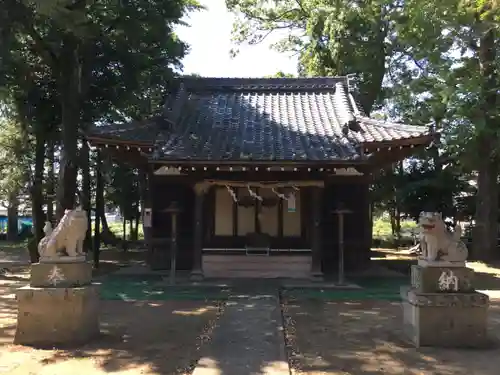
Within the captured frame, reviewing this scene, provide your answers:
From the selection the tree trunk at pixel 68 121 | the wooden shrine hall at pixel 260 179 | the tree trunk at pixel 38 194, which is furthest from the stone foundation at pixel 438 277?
the tree trunk at pixel 38 194

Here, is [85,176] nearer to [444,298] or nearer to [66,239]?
[66,239]

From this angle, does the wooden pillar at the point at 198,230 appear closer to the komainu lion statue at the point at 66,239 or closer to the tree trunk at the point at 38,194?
the komainu lion statue at the point at 66,239

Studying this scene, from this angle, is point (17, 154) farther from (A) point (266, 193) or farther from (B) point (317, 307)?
(B) point (317, 307)

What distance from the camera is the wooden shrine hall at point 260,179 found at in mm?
11945

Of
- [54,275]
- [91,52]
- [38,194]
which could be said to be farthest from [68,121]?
[54,275]

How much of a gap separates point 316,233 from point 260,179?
2014mm

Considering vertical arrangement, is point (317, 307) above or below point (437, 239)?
below

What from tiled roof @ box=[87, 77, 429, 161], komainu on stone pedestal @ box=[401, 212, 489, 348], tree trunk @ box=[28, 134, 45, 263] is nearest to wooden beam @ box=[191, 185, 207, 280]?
tiled roof @ box=[87, 77, 429, 161]

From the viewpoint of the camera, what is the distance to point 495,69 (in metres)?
16.7

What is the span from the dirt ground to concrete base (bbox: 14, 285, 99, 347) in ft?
0.73

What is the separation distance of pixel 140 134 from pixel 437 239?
812cm

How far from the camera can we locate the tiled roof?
12023mm

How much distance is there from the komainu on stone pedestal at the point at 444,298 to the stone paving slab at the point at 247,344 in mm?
1999

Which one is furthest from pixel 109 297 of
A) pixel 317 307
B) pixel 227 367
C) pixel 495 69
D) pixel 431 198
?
pixel 431 198
